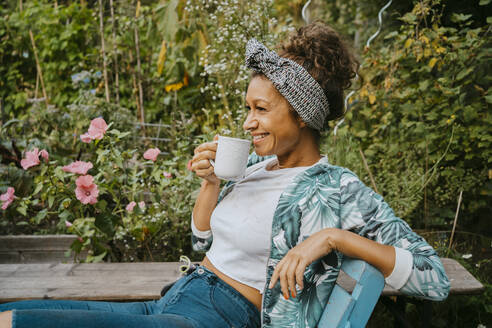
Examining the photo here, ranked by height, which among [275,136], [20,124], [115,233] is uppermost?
[275,136]

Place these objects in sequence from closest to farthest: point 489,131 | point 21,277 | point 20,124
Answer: point 21,277 → point 489,131 → point 20,124

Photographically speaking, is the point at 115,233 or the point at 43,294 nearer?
Result: the point at 43,294

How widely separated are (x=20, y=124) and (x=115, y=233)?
1.59 metres

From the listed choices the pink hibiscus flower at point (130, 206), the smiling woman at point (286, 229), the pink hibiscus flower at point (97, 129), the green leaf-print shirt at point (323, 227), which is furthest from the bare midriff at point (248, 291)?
the pink hibiscus flower at point (97, 129)

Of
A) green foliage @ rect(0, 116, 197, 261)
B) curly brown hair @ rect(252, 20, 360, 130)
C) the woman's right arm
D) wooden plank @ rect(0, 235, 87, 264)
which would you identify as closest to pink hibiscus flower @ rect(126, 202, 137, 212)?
green foliage @ rect(0, 116, 197, 261)

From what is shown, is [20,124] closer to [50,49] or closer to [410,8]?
[50,49]

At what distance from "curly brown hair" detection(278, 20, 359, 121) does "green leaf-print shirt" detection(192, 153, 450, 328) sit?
0.85 ft

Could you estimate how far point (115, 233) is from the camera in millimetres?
2461

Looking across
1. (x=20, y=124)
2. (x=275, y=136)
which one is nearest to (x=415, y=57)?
(x=275, y=136)

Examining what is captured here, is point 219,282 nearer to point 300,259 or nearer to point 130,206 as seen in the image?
point 300,259

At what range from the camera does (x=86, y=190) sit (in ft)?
7.37

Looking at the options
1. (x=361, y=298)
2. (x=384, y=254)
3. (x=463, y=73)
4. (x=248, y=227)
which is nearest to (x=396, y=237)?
(x=384, y=254)

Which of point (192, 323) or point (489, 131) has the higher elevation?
point (489, 131)

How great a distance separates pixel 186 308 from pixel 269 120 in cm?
62
